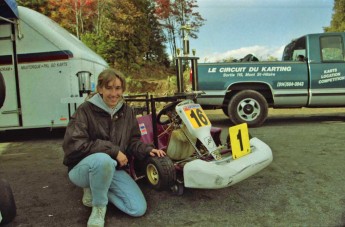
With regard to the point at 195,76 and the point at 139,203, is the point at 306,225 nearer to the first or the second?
the point at 139,203

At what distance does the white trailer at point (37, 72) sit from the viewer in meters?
6.41

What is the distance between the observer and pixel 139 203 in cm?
307

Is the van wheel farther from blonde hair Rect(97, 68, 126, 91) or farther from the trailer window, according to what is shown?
blonde hair Rect(97, 68, 126, 91)

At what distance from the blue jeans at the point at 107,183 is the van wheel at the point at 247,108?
4.48 m

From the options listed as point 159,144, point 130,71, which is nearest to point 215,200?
point 159,144

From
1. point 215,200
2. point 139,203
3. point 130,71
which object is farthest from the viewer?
point 130,71

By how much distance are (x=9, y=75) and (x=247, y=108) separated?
4.59m

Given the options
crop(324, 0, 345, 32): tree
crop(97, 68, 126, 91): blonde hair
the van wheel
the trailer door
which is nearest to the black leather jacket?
crop(97, 68, 126, 91): blonde hair

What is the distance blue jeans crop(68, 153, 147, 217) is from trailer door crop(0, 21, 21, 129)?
13.2ft

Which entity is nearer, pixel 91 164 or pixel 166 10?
pixel 91 164

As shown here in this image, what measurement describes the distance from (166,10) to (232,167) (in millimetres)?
19333

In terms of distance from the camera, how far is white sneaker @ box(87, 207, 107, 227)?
2807mm

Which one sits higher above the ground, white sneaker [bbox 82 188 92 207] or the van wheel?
the van wheel

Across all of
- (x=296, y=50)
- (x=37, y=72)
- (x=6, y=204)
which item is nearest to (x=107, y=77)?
(x=6, y=204)
